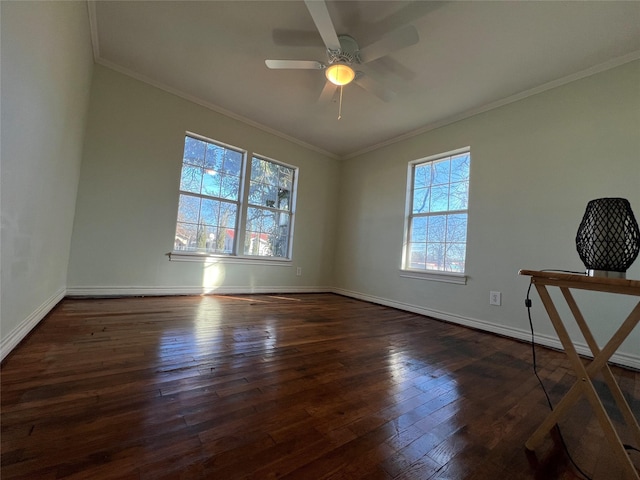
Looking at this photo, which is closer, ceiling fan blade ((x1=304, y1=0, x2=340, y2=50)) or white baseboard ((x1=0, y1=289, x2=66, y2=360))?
white baseboard ((x1=0, y1=289, x2=66, y2=360))

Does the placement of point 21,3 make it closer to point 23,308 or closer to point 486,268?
point 23,308

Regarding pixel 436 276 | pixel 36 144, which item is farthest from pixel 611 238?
pixel 36 144

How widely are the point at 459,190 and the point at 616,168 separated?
1.25 m

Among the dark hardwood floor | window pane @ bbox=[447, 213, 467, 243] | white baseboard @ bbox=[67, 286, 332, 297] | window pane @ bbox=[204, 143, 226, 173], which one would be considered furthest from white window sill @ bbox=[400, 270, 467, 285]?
window pane @ bbox=[204, 143, 226, 173]

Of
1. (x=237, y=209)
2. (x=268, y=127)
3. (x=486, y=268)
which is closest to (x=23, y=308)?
(x=237, y=209)

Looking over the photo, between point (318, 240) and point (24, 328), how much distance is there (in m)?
3.47

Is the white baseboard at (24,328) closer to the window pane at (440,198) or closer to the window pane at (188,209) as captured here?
the window pane at (188,209)

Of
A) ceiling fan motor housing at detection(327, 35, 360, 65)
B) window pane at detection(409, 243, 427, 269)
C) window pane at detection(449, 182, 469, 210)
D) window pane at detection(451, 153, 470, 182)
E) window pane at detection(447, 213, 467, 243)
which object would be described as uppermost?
ceiling fan motor housing at detection(327, 35, 360, 65)

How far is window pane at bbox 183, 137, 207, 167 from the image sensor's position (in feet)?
10.8

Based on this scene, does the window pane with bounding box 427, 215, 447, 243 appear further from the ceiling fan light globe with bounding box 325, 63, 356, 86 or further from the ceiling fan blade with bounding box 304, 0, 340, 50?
the ceiling fan blade with bounding box 304, 0, 340, 50

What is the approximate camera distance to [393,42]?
1834 millimetres

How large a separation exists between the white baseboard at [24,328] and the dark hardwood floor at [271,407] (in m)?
0.05

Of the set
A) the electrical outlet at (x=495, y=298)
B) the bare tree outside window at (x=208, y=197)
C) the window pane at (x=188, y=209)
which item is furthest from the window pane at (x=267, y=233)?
the electrical outlet at (x=495, y=298)

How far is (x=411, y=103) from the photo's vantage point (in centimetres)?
295
